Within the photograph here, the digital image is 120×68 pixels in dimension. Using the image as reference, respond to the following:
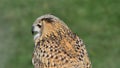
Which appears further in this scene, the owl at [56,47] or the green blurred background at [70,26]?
the green blurred background at [70,26]

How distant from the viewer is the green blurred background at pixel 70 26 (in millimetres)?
16266

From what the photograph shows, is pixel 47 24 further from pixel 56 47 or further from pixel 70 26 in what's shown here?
pixel 70 26

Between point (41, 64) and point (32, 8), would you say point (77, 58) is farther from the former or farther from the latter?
point (32, 8)

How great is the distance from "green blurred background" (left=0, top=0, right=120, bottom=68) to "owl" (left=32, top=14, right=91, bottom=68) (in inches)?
157

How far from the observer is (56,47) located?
36.9 feet

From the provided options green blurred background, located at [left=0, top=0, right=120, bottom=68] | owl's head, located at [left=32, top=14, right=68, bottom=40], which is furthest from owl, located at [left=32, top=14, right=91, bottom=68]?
green blurred background, located at [left=0, top=0, right=120, bottom=68]

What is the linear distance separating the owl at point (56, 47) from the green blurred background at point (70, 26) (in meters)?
3.98

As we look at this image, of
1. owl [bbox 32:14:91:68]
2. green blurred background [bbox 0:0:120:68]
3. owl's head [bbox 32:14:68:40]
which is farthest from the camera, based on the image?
green blurred background [bbox 0:0:120:68]

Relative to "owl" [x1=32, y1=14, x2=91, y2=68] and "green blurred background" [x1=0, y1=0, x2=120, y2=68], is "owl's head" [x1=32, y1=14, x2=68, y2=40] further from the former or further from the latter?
"green blurred background" [x1=0, y1=0, x2=120, y2=68]

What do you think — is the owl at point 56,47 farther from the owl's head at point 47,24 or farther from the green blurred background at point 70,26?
the green blurred background at point 70,26

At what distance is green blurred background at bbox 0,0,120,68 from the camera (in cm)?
1627

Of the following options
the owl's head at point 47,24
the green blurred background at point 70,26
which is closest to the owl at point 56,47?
the owl's head at point 47,24

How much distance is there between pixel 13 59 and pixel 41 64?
5.10m

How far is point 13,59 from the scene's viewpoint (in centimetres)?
1633
